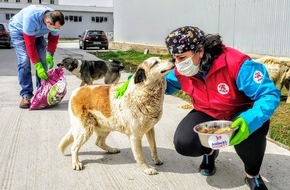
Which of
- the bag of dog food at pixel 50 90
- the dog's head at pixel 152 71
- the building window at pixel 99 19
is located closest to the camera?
the dog's head at pixel 152 71

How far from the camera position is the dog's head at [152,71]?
3.34 meters

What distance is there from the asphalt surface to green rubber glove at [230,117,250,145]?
687mm

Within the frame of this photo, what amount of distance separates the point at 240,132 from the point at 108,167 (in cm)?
162

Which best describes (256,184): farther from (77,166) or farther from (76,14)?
(76,14)

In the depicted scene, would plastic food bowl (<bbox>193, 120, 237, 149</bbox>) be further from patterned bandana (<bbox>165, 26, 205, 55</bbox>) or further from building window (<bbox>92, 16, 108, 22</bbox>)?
building window (<bbox>92, 16, 108, 22</bbox>)

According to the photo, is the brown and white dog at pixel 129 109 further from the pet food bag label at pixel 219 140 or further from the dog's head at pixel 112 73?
the dog's head at pixel 112 73

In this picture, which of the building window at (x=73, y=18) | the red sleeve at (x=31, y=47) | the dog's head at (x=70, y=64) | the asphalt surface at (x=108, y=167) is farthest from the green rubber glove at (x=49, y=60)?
the building window at (x=73, y=18)

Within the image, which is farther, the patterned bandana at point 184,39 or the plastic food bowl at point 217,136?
the patterned bandana at point 184,39

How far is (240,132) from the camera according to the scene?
2.86m

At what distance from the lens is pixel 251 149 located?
3.10 m

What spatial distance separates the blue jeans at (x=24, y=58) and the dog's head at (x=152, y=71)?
3604 mm

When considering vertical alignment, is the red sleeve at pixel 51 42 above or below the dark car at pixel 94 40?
above

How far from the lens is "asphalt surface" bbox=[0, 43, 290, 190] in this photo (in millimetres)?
3443

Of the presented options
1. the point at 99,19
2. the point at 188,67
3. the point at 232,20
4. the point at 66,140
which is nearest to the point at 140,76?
the point at 188,67
